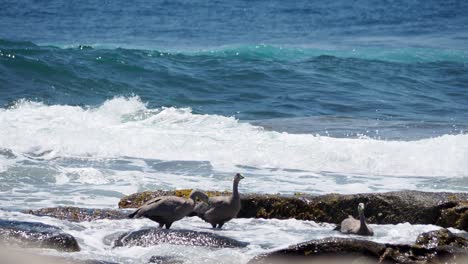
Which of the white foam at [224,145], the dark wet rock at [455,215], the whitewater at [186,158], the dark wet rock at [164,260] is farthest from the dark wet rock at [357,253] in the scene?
the white foam at [224,145]

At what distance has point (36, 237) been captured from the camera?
7895 mm

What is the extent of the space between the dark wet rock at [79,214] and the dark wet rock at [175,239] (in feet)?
3.25

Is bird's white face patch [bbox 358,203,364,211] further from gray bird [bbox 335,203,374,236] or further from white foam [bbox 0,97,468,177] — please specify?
white foam [bbox 0,97,468,177]

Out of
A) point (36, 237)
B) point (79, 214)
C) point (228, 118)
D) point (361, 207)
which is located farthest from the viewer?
point (228, 118)

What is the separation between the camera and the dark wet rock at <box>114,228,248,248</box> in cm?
834

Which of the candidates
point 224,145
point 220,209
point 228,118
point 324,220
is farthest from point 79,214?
point 228,118

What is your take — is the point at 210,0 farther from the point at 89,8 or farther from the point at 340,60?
the point at 340,60

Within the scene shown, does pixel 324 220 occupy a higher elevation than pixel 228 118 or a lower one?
lower

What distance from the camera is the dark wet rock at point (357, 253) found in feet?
23.9

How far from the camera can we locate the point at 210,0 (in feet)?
172

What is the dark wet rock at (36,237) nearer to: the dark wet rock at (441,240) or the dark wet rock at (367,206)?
the dark wet rock at (367,206)

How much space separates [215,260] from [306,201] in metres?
2.40

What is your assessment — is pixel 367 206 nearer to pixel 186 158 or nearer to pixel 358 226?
pixel 358 226

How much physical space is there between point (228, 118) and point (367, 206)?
9461 mm
